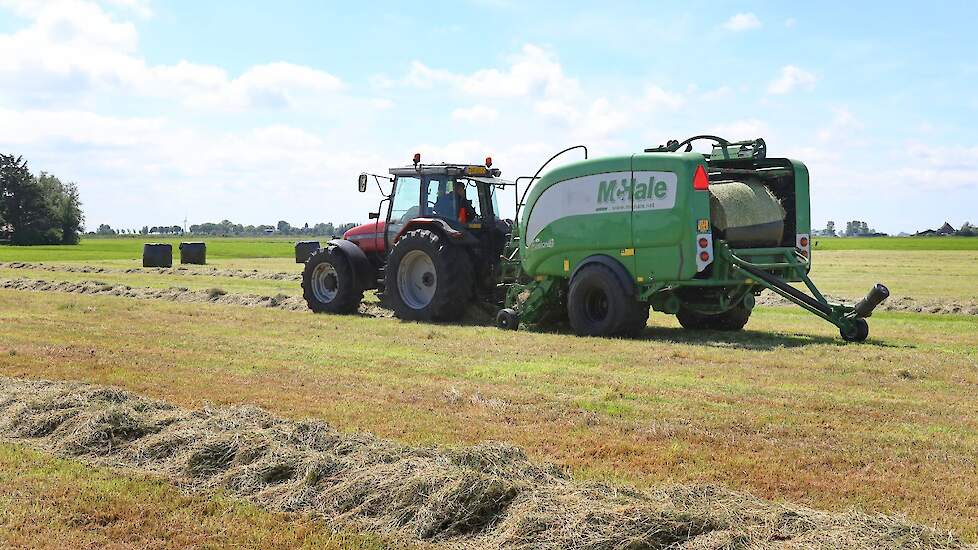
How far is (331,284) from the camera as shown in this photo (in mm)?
17281

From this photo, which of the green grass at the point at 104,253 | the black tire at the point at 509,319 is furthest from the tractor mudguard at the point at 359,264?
the green grass at the point at 104,253

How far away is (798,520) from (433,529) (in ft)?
5.64

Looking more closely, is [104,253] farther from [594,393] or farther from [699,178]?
[594,393]

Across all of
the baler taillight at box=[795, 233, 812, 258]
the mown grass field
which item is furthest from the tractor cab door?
the baler taillight at box=[795, 233, 812, 258]

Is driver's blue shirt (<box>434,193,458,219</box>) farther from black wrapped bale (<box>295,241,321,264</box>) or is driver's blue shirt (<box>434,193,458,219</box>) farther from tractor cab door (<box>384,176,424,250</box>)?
black wrapped bale (<box>295,241,321,264</box>)

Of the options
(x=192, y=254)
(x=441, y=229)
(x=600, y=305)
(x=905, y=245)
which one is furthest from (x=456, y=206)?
(x=905, y=245)

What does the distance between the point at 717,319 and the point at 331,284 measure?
676 centimetres

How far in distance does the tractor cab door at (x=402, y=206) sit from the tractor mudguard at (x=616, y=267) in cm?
382

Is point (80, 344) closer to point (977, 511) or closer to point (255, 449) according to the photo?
point (255, 449)

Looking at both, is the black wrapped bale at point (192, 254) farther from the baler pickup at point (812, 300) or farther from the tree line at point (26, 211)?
the tree line at point (26, 211)

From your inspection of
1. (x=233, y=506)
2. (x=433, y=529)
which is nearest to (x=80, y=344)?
(x=233, y=506)

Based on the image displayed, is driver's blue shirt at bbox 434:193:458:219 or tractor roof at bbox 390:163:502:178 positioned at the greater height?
tractor roof at bbox 390:163:502:178

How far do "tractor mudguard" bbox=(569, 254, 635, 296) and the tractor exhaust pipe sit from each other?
2710 millimetres

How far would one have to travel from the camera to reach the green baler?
12125 millimetres
